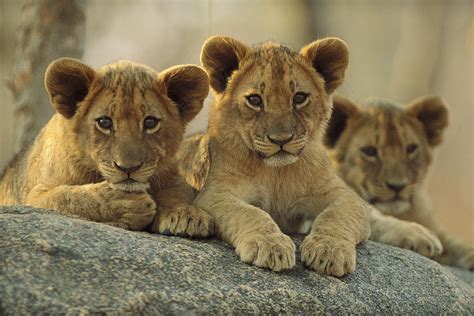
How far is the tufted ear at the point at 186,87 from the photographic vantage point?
505 centimetres

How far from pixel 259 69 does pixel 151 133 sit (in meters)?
0.73

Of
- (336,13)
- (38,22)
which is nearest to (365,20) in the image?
(336,13)

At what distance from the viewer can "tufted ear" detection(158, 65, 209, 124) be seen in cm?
505

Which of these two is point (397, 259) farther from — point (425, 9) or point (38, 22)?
point (425, 9)

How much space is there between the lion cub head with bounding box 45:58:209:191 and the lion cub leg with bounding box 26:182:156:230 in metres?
0.06

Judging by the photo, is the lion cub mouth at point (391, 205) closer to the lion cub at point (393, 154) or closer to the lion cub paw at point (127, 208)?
the lion cub at point (393, 154)

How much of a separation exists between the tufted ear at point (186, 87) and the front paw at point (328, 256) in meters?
1.06

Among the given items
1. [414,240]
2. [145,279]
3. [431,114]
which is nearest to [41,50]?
[431,114]

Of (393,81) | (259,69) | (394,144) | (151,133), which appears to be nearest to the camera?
(151,133)

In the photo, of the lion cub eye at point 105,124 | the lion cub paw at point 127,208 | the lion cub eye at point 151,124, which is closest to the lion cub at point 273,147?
the lion cub paw at point 127,208

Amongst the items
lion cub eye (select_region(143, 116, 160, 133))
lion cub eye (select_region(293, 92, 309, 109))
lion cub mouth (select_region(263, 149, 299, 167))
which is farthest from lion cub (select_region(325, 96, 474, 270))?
lion cub eye (select_region(143, 116, 160, 133))

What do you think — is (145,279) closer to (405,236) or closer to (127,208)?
(127,208)

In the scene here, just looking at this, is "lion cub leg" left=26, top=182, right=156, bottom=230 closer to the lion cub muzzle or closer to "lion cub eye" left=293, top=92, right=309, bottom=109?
the lion cub muzzle

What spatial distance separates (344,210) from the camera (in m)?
4.99
